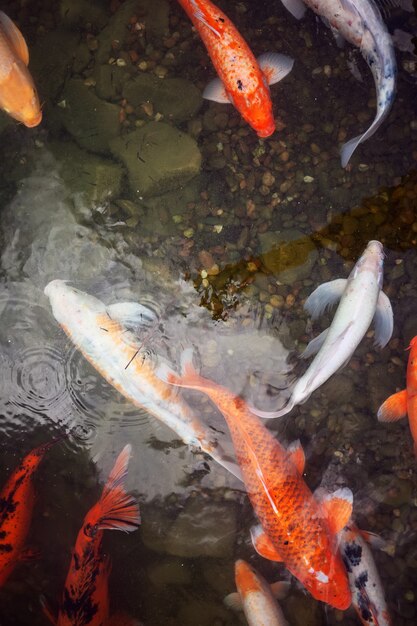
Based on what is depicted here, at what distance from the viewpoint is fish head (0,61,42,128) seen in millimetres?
4191

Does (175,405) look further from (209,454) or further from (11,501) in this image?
(11,501)

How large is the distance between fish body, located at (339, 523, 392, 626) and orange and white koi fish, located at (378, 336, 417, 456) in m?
0.84

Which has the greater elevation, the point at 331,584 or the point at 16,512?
the point at 16,512

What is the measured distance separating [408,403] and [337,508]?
2.98 feet

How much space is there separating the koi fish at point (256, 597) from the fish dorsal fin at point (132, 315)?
195 centimetres

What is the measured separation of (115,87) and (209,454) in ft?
10.0

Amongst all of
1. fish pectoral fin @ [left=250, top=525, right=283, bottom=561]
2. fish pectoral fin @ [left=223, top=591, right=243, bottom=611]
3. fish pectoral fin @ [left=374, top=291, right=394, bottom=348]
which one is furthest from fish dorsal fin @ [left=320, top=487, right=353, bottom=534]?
fish pectoral fin @ [left=374, top=291, right=394, bottom=348]

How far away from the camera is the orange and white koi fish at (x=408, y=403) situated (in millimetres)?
3926

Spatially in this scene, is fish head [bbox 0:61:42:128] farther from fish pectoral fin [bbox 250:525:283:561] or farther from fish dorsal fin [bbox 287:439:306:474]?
fish pectoral fin [bbox 250:525:283:561]

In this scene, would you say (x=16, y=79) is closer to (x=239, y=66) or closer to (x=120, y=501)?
(x=239, y=66)

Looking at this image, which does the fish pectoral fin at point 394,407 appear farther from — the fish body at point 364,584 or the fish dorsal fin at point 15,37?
the fish dorsal fin at point 15,37

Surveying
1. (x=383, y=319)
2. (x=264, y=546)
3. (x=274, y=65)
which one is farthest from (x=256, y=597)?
(x=274, y=65)

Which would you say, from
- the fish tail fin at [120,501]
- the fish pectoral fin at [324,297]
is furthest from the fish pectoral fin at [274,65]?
the fish tail fin at [120,501]

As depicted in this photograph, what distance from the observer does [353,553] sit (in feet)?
12.9
